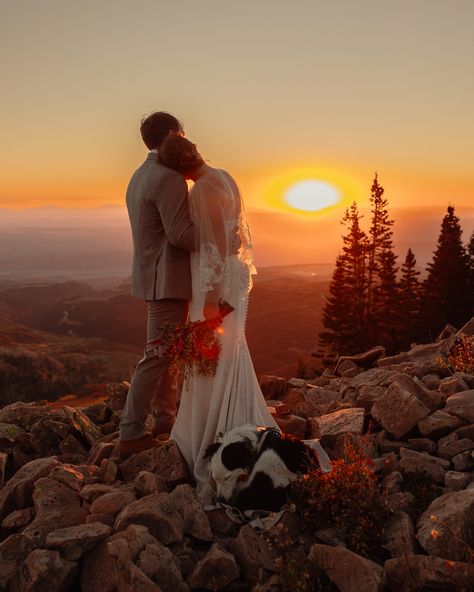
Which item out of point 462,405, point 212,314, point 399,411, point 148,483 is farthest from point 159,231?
point 462,405

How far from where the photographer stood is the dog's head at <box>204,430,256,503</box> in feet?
15.2

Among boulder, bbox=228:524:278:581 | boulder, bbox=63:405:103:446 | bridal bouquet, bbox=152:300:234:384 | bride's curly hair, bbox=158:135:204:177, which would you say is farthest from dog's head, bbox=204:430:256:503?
boulder, bbox=63:405:103:446

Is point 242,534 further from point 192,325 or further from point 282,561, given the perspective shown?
point 192,325

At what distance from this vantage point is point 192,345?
16.7 ft

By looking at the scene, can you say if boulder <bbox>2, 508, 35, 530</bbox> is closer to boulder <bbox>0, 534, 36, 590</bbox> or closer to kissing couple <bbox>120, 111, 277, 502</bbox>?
boulder <bbox>0, 534, 36, 590</bbox>

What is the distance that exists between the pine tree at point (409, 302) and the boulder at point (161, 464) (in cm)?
Result: 3973

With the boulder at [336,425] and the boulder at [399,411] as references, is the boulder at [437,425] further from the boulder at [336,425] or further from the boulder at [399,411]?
the boulder at [336,425]

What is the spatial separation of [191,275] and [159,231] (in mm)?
520

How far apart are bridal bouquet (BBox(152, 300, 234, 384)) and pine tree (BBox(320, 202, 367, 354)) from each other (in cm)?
4455

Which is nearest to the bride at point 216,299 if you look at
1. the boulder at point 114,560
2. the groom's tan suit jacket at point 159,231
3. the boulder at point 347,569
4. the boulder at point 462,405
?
the groom's tan suit jacket at point 159,231

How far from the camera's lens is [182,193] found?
489 cm

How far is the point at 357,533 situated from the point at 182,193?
3.17 m

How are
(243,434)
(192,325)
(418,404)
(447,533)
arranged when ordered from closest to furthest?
(447,533), (243,434), (192,325), (418,404)

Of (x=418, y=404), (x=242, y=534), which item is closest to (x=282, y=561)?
→ (x=242, y=534)
